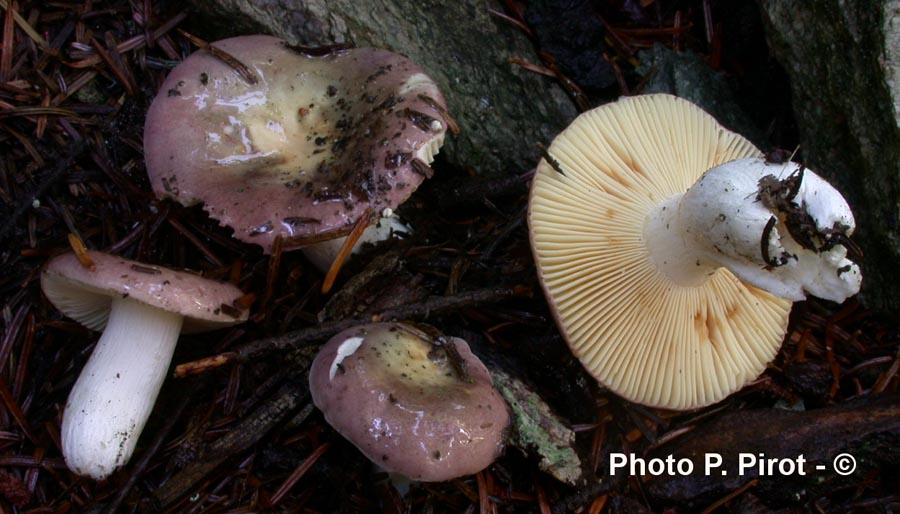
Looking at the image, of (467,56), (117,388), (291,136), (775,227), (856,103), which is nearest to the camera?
(775,227)

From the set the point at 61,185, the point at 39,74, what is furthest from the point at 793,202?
the point at 39,74

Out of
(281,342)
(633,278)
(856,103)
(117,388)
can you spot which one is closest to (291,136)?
(281,342)

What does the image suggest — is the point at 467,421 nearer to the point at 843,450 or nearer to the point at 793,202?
the point at 793,202

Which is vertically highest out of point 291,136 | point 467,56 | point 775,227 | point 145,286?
point 775,227

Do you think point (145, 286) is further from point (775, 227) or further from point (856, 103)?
point (856, 103)

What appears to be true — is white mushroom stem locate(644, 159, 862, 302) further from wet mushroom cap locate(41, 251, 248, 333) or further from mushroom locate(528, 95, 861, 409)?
wet mushroom cap locate(41, 251, 248, 333)

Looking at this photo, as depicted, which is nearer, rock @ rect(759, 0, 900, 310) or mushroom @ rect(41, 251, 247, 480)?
mushroom @ rect(41, 251, 247, 480)

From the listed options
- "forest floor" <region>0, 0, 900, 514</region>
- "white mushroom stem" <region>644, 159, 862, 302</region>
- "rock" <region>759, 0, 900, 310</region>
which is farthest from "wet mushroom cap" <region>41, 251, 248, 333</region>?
"rock" <region>759, 0, 900, 310</region>
